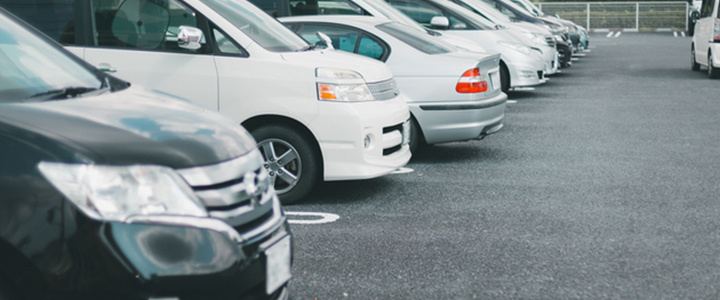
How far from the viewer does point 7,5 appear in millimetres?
7344

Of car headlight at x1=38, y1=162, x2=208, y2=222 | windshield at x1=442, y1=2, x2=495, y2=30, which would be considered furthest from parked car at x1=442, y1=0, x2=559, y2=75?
car headlight at x1=38, y1=162, x2=208, y2=222

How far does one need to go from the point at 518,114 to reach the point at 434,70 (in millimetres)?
4549

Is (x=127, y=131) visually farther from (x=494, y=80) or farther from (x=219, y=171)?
(x=494, y=80)

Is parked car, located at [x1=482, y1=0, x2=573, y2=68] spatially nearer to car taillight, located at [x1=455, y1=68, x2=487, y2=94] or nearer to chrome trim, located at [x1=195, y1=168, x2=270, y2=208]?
car taillight, located at [x1=455, y1=68, x2=487, y2=94]

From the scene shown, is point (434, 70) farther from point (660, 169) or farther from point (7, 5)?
point (7, 5)

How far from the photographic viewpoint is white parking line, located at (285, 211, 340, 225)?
634 cm

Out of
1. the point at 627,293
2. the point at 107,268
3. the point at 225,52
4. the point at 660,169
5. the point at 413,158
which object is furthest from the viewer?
the point at 413,158

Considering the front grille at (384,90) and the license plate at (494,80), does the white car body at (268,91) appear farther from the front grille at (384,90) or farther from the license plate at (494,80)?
the license plate at (494,80)

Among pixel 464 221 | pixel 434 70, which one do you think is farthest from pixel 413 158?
pixel 464 221

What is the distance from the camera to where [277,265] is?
3359 mm

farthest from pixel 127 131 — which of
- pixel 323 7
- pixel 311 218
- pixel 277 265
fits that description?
pixel 323 7

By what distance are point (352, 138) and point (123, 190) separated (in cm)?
377

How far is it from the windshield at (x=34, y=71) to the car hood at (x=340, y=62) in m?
2.78

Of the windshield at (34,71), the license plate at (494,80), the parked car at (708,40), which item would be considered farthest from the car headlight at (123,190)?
the parked car at (708,40)
